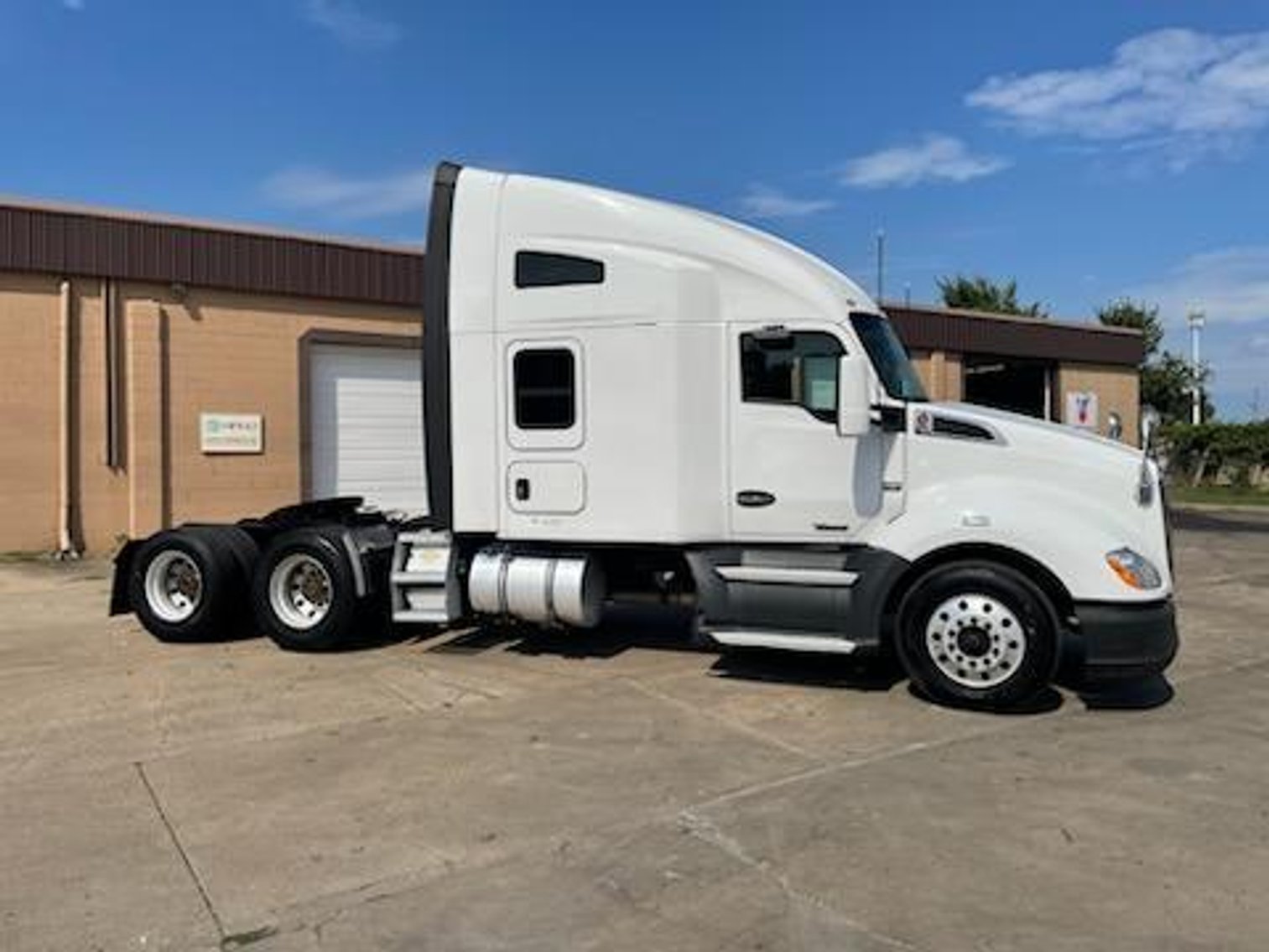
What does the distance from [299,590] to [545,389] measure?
9.15 ft

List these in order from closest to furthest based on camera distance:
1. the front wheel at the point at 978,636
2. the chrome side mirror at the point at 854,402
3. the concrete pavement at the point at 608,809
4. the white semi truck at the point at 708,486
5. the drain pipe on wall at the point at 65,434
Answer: the concrete pavement at the point at 608,809 → the front wheel at the point at 978,636 → the white semi truck at the point at 708,486 → the chrome side mirror at the point at 854,402 → the drain pipe on wall at the point at 65,434

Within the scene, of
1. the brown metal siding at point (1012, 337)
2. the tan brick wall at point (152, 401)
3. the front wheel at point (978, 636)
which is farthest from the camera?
the brown metal siding at point (1012, 337)

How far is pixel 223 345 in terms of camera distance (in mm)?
18594

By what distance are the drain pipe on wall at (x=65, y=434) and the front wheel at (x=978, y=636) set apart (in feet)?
43.2

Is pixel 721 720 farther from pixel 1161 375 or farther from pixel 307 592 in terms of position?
pixel 1161 375

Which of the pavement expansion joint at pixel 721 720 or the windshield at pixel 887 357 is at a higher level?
the windshield at pixel 887 357

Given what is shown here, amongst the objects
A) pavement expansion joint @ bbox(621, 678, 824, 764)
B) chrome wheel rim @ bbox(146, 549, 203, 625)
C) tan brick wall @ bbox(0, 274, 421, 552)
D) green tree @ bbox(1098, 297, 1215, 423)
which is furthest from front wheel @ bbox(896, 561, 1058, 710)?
green tree @ bbox(1098, 297, 1215, 423)

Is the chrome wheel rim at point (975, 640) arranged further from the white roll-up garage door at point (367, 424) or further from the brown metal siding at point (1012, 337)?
the brown metal siding at point (1012, 337)

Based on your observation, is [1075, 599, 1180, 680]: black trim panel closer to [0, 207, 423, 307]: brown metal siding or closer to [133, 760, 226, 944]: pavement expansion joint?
[133, 760, 226, 944]: pavement expansion joint

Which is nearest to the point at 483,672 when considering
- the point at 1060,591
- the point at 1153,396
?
the point at 1060,591

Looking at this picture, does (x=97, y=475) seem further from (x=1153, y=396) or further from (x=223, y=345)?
(x=1153, y=396)

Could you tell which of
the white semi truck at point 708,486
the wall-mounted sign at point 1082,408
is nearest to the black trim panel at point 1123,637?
the white semi truck at point 708,486

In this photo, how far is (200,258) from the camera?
1823cm

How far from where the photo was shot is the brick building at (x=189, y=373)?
17.0 metres
